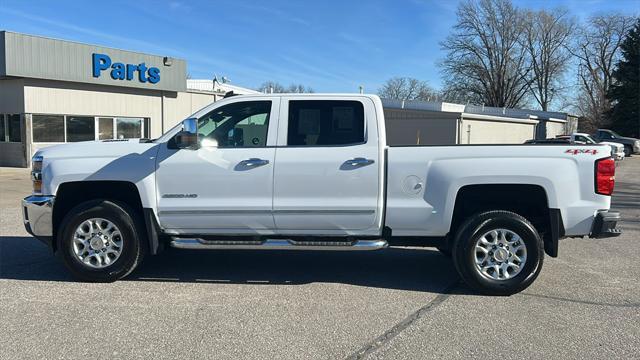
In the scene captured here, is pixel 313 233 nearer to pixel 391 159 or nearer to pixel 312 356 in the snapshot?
pixel 391 159

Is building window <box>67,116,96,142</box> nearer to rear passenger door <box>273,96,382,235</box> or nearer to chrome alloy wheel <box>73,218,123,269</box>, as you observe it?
chrome alloy wheel <box>73,218,123,269</box>

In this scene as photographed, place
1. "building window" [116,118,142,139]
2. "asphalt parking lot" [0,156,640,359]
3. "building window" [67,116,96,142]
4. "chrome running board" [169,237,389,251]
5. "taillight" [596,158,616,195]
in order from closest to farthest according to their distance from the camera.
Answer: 1. "asphalt parking lot" [0,156,640,359]
2. "taillight" [596,158,616,195]
3. "chrome running board" [169,237,389,251]
4. "building window" [67,116,96,142]
5. "building window" [116,118,142,139]

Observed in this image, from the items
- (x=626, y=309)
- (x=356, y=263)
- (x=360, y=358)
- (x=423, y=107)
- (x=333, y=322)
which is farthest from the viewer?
(x=423, y=107)

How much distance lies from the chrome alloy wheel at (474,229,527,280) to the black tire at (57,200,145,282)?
11.7 feet

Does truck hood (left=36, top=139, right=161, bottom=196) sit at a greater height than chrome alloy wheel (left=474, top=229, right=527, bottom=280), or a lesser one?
greater

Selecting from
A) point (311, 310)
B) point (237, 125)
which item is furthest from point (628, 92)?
point (311, 310)

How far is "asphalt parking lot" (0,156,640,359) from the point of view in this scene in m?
4.03

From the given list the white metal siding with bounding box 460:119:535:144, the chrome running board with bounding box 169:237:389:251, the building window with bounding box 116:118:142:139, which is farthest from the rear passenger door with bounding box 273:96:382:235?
the white metal siding with bounding box 460:119:535:144

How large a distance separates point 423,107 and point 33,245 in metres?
27.3

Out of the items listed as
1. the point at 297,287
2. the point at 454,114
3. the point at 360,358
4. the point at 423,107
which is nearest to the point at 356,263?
the point at 297,287

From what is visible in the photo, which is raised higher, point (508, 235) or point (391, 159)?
point (391, 159)

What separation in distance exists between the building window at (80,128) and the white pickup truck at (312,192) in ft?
61.0

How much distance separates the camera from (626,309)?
4930 mm

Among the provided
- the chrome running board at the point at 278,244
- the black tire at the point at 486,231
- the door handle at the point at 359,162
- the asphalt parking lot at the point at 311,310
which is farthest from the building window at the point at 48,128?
the black tire at the point at 486,231
